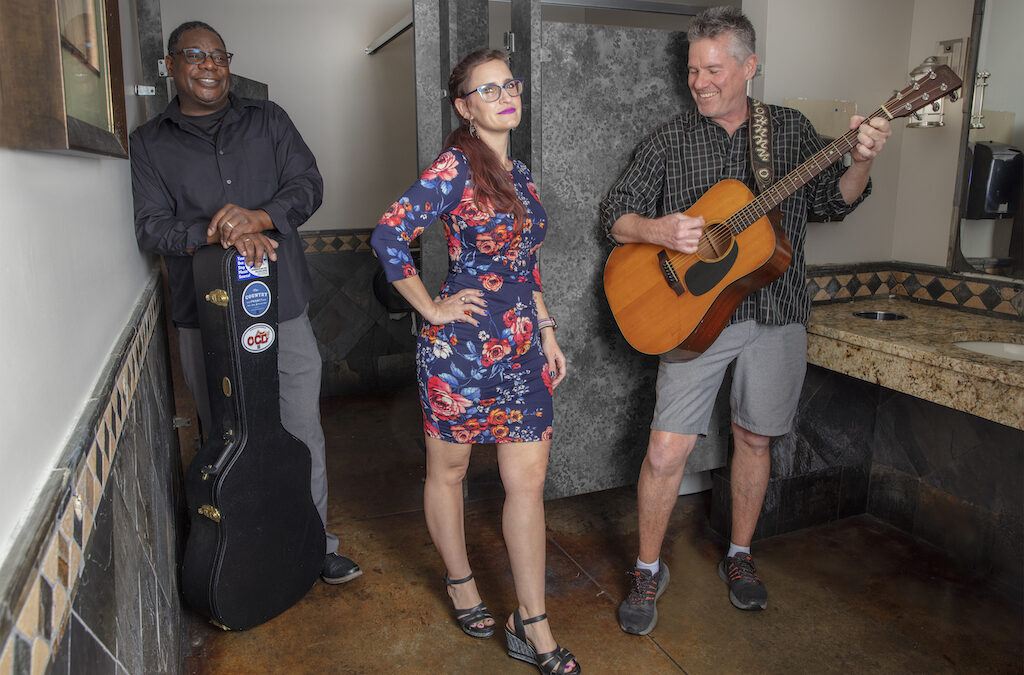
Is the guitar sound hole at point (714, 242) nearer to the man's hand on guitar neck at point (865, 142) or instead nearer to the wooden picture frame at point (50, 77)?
the man's hand on guitar neck at point (865, 142)

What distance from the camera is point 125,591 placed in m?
1.32

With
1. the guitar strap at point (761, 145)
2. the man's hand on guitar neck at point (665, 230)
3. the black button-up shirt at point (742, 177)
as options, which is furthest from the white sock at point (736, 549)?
the guitar strap at point (761, 145)

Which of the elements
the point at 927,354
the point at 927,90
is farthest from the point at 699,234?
the point at 927,354

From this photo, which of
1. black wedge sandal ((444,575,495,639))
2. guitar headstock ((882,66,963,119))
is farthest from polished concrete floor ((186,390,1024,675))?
guitar headstock ((882,66,963,119))

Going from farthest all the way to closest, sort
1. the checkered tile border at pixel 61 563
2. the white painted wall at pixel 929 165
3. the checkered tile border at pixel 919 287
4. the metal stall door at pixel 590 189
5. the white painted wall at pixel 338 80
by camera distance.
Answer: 1. the white painted wall at pixel 338 80
2. the white painted wall at pixel 929 165
3. the checkered tile border at pixel 919 287
4. the metal stall door at pixel 590 189
5. the checkered tile border at pixel 61 563

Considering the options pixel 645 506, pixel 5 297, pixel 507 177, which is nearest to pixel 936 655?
pixel 645 506

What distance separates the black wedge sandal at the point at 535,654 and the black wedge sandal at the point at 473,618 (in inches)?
3.2

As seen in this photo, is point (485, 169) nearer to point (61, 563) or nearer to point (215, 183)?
point (215, 183)

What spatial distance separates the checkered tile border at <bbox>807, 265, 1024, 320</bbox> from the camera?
2.71m

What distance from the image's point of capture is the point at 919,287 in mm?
3033

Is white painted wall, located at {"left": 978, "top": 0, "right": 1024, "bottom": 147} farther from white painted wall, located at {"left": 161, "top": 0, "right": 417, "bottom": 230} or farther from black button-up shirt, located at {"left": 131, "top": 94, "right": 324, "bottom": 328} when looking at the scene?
white painted wall, located at {"left": 161, "top": 0, "right": 417, "bottom": 230}

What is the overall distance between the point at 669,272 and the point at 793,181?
426mm

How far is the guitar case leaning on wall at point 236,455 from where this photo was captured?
2.07 m

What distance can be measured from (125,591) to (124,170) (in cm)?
123
